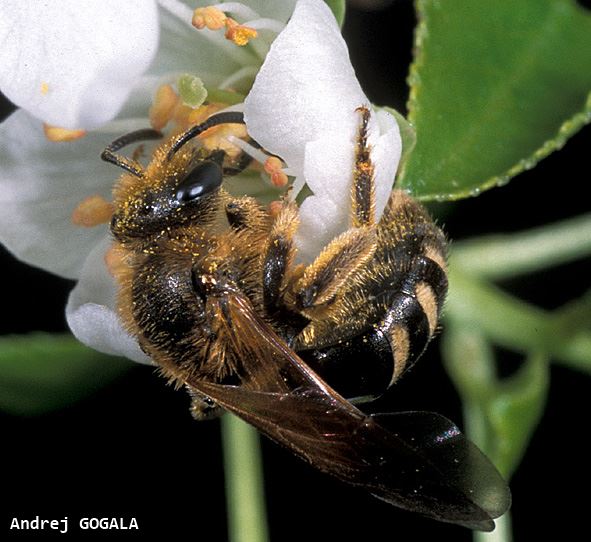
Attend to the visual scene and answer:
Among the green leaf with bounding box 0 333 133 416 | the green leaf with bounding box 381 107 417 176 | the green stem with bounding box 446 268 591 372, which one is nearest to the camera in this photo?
the green leaf with bounding box 381 107 417 176

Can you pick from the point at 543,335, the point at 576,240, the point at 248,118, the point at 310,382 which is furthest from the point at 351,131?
the point at 576,240

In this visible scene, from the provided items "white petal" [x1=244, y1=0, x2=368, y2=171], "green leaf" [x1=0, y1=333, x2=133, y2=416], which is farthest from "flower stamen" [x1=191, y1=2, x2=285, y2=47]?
"green leaf" [x1=0, y1=333, x2=133, y2=416]

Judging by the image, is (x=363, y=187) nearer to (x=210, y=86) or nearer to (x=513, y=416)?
(x=210, y=86)

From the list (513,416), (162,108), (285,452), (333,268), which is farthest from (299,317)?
(285,452)

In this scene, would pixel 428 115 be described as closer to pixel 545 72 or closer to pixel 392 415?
pixel 545 72

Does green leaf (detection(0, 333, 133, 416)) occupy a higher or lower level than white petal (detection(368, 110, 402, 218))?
lower

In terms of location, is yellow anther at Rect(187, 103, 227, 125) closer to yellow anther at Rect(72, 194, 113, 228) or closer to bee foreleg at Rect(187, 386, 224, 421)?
yellow anther at Rect(72, 194, 113, 228)

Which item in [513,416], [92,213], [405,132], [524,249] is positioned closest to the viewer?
[405,132]
